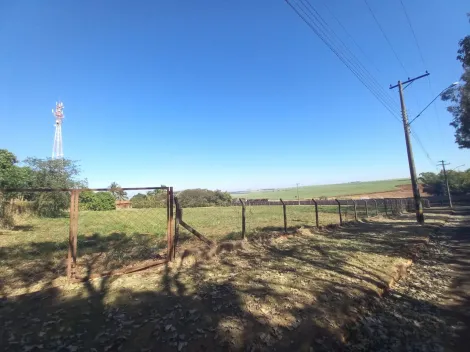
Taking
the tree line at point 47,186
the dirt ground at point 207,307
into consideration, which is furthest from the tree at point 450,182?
the dirt ground at point 207,307

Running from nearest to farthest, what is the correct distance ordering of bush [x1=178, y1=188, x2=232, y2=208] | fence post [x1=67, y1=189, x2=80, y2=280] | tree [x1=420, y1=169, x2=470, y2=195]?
fence post [x1=67, y1=189, x2=80, y2=280], bush [x1=178, y1=188, x2=232, y2=208], tree [x1=420, y1=169, x2=470, y2=195]

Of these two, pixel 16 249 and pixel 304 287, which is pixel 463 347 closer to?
pixel 304 287

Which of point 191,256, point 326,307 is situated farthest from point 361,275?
point 191,256

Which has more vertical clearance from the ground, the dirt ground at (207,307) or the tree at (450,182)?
the tree at (450,182)

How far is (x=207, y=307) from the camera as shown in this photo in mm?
4473

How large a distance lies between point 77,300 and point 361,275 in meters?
5.78

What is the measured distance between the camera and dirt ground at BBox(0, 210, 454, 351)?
358 cm

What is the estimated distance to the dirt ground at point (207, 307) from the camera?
3.58 meters

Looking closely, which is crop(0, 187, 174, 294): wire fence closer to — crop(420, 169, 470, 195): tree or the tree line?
the tree line

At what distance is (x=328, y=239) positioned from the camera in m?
10.8

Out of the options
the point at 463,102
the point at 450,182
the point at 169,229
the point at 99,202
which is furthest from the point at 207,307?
the point at 450,182

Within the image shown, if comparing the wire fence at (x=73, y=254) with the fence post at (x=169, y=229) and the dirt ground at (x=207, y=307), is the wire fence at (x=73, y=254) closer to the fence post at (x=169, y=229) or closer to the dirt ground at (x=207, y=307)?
the fence post at (x=169, y=229)

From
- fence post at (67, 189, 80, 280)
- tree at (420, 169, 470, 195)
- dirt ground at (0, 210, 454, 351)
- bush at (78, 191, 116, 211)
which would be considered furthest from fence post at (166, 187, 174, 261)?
tree at (420, 169, 470, 195)

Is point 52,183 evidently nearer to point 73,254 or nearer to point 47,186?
point 47,186
